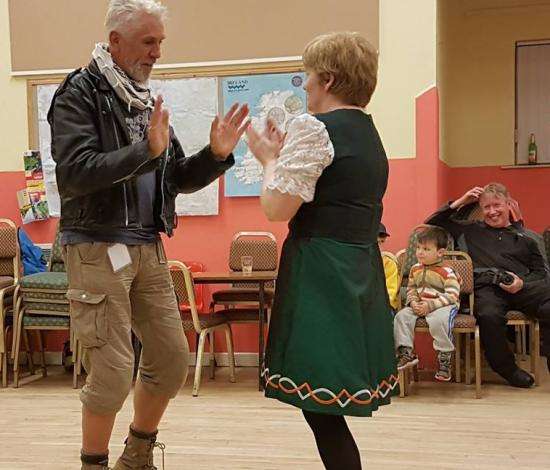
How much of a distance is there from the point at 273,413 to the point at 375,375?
6.24 feet

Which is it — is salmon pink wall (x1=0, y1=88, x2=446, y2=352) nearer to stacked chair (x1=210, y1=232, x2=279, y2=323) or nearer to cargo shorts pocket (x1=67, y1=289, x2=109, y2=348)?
stacked chair (x1=210, y1=232, x2=279, y2=323)

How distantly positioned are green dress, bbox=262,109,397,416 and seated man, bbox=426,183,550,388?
2529 mm

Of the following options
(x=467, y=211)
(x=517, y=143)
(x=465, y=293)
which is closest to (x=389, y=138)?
(x=467, y=211)

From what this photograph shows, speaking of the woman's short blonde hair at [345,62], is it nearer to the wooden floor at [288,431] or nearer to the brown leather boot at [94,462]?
the brown leather boot at [94,462]

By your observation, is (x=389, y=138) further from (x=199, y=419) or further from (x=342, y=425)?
(x=342, y=425)

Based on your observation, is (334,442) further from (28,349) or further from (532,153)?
(532,153)

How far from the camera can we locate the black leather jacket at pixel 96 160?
175 cm

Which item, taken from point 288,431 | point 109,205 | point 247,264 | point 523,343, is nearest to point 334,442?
point 109,205

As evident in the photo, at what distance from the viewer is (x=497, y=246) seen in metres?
4.33

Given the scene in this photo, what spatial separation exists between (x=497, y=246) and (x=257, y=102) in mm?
1987

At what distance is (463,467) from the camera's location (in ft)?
8.53

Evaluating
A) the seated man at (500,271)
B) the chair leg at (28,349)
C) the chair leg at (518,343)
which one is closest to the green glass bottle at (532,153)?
the seated man at (500,271)

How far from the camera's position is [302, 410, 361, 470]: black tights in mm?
1641

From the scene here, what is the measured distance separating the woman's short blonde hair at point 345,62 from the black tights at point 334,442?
0.83m
